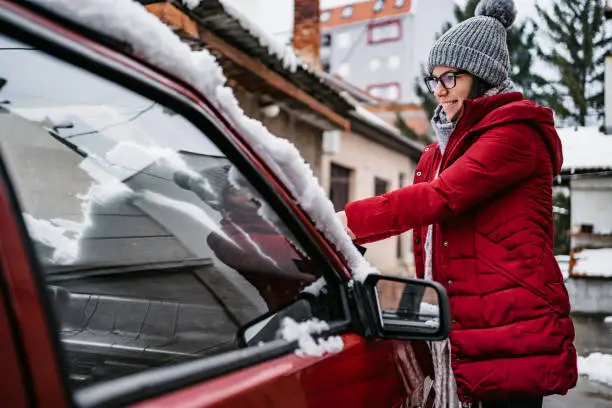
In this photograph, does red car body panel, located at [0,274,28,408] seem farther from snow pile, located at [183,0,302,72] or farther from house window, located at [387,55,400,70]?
house window, located at [387,55,400,70]

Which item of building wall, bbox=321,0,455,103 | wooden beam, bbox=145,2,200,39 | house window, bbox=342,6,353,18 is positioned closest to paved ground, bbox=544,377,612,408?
wooden beam, bbox=145,2,200,39

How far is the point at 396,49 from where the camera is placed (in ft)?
145

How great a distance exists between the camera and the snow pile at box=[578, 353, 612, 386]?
16.3 ft

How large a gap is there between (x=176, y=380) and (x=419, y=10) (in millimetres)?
45955

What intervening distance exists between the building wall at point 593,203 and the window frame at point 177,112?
9845mm

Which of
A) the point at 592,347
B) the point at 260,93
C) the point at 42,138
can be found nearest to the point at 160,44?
the point at 42,138

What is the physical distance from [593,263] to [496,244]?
8062mm

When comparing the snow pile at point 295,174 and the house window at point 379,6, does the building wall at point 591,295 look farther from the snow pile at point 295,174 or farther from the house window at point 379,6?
the house window at point 379,6

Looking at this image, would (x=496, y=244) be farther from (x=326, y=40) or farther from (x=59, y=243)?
(x=326, y=40)

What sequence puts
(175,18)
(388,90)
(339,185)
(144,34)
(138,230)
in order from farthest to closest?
(388,90) < (339,185) < (175,18) < (138,230) < (144,34)

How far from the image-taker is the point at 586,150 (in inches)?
406

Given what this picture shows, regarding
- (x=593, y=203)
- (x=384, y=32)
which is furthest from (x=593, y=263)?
(x=384, y=32)

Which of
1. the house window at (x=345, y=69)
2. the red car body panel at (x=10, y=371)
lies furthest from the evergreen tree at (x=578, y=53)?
the house window at (x=345, y=69)

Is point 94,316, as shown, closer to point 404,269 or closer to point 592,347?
point 592,347
